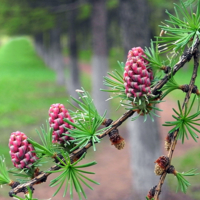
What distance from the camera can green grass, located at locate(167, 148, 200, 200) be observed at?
22.8 ft

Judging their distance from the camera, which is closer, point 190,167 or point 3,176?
point 3,176

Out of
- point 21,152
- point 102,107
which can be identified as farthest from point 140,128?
point 21,152

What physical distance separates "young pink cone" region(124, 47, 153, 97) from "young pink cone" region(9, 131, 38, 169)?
1.26ft

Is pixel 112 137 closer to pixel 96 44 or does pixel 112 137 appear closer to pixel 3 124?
pixel 96 44

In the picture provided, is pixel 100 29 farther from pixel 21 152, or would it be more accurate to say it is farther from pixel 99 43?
pixel 21 152

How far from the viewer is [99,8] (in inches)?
407

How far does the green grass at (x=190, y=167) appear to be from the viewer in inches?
273

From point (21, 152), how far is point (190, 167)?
753 cm

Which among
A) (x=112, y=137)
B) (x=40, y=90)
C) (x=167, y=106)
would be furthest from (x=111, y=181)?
(x=40, y=90)

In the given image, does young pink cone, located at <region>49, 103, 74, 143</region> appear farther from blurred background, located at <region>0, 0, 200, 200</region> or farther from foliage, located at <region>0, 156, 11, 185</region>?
blurred background, located at <region>0, 0, 200, 200</region>

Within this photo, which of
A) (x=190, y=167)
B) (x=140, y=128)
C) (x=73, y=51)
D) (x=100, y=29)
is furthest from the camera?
(x=73, y=51)

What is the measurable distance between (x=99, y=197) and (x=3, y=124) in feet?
21.9

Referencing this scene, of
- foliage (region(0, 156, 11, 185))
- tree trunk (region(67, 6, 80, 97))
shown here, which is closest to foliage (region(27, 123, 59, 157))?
foliage (region(0, 156, 11, 185))

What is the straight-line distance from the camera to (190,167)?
311 inches
